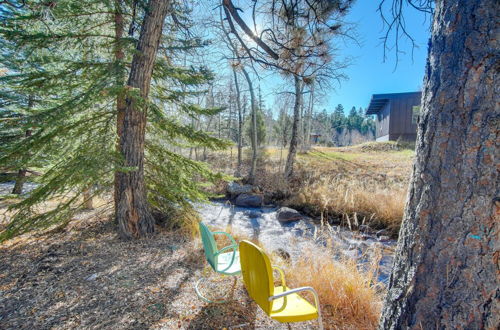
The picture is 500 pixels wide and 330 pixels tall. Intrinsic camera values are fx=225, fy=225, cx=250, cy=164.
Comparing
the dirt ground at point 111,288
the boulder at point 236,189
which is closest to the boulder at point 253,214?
the boulder at point 236,189

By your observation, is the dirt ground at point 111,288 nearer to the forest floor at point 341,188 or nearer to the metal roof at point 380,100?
the forest floor at point 341,188

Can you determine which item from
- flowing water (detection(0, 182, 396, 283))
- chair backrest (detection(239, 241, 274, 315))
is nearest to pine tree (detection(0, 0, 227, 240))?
flowing water (detection(0, 182, 396, 283))

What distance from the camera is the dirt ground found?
2072mm

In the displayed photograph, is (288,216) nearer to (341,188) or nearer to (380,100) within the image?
(341,188)

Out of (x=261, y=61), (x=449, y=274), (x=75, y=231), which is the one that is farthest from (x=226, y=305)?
(x=261, y=61)

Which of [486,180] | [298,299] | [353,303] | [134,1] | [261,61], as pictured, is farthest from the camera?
[261,61]

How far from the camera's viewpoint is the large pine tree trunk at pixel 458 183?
1042 millimetres

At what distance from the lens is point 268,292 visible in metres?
1.58

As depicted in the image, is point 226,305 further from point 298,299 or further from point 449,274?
point 449,274

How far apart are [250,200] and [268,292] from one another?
7306mm

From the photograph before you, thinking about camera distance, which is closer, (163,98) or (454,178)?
(454,178)

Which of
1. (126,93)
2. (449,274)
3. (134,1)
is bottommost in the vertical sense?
(449,274)

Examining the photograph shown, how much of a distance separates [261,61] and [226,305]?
3975mm

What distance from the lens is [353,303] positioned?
231cm
